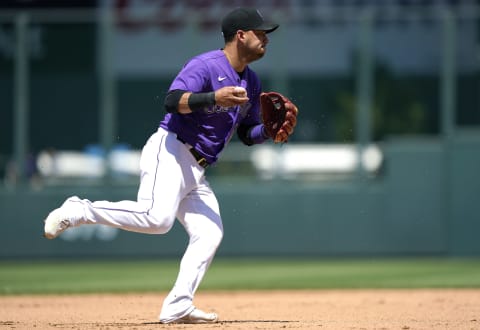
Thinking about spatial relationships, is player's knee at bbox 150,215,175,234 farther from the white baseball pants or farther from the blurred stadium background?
the blurred stadium background

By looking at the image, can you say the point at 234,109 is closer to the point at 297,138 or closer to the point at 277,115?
the point at 277,115

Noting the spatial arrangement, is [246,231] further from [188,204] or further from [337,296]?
[188,204]

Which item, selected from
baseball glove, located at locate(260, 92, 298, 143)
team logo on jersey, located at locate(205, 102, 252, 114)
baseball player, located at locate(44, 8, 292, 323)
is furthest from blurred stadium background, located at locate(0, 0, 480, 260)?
baseball player, located at locate(44, 8, 292, 323)

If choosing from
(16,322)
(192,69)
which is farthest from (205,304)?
(192,69)

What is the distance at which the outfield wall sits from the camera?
1274cm

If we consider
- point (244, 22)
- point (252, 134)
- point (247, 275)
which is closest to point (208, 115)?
point (252, 134)

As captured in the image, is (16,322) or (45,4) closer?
(16,322)

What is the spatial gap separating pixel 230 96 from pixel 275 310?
7.53ft

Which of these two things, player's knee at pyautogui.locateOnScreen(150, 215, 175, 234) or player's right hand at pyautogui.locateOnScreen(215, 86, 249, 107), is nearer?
player's right hand at pyautogui.locateOnScreen(215, 86, 249, 107)

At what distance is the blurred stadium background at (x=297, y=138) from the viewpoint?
12.8 m

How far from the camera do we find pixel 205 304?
803cm

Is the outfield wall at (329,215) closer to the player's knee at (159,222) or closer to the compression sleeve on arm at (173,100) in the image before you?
the player's knee at (159,222)

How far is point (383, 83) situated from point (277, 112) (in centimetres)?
713

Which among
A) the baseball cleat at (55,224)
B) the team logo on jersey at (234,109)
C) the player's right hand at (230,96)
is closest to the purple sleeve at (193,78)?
the team logo on jersey at (234,109)
